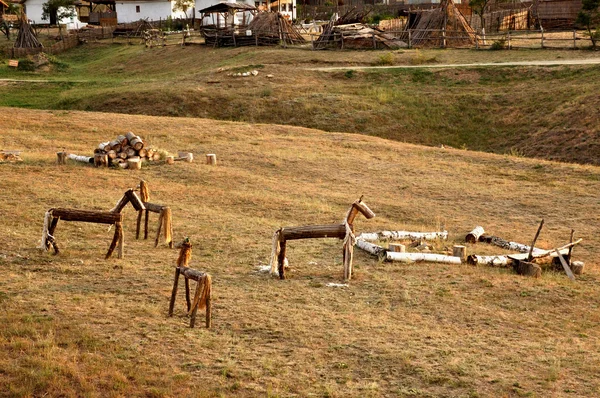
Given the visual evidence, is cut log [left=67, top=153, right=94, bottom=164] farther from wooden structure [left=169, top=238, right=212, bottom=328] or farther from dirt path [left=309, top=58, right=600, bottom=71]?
dirt path [left=309, top=58, right=600, bottom=71]

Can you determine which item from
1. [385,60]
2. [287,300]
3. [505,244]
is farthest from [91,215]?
[385,60]

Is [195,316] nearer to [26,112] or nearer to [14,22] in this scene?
[26,112]

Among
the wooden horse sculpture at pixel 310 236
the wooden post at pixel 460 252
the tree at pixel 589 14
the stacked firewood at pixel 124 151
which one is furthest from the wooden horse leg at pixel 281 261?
the tree at pixel 589 14

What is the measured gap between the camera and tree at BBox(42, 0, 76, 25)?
80.8 meters

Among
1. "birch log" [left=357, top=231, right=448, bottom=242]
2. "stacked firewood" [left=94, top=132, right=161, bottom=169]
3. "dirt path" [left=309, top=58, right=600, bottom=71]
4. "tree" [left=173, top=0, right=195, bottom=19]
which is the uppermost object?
"tree" [left=173, top=0, right=195, bottom=19]

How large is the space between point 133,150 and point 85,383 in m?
16.4

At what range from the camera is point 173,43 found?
218 ft

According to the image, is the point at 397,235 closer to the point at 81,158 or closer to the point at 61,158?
the point at 81,158

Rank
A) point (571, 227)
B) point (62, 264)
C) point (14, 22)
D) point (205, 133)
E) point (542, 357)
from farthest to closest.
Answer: point (14, 22) < point (205, 133) < point (571, 227) < point (62, 264) < point (542, 357)

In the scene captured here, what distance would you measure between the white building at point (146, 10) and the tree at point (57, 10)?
4306 mm

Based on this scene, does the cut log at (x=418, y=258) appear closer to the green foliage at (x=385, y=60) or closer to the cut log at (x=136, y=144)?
the cut log at (x=136, y=144)

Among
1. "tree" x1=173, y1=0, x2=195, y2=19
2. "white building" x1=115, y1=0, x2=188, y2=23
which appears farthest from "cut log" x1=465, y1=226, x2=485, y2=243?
"white building" x1=115, y1=0, x2=188, y2=23

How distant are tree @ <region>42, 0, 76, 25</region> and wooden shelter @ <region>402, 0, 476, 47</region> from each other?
37089 millimetres

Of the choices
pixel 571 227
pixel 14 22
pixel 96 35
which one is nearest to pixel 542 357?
pixel 571 227
